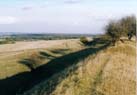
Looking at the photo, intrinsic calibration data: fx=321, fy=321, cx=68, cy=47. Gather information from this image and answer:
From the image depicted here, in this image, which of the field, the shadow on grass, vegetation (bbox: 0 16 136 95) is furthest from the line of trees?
the field

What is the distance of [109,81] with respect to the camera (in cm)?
2838

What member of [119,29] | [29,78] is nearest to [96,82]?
[29,78]

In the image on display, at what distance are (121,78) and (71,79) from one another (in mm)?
4993

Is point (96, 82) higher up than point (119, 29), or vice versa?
point (119, 29)

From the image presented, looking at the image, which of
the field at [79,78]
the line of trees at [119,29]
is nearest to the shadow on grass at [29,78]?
the field at [79,78]

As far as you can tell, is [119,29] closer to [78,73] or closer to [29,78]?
[29,78]

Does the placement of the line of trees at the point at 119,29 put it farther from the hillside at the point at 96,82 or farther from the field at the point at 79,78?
the hillside at the point at 96,82

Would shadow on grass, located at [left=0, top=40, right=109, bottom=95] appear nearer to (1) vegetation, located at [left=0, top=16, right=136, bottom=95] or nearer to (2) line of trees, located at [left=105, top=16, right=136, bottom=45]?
(1) vegetation, located at [left=0, top=16, right=136, bottom=95]

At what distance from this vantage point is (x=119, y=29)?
81.5 metres

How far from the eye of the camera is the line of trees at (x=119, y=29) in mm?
81312

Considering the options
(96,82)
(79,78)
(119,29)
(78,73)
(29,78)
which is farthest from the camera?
(119,29)

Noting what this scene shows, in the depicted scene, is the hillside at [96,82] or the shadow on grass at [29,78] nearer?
the hillside at [96,82]

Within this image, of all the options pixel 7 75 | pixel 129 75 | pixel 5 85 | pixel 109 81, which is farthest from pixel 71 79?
pixel 7 75

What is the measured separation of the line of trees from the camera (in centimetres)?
8131
